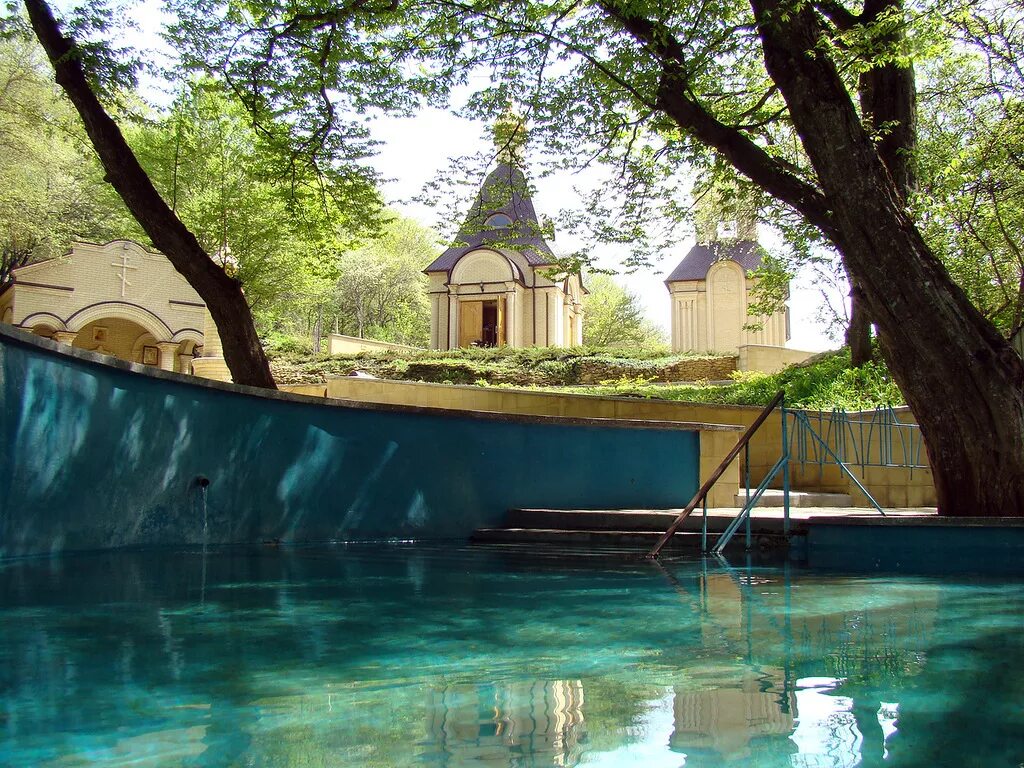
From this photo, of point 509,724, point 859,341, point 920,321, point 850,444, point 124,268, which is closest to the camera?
point 509,724

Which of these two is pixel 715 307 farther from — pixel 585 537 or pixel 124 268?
pixel 585 537

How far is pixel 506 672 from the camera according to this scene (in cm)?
375

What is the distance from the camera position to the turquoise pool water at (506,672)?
2709mm

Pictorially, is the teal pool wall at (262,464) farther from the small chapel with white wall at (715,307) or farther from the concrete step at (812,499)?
the small chapel with white wall at (715,307)

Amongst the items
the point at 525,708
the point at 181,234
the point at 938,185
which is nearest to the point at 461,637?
the point at 525,708

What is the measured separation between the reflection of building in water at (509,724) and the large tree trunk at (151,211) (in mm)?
8070

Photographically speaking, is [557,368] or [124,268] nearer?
[124,268]

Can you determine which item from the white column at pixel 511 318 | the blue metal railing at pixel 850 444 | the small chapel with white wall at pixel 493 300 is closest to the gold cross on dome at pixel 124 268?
the small chapel with white wall at pixel 493 300

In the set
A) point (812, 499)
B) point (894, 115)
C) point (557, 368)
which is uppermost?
point (894, 115)

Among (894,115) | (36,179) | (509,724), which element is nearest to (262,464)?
(509,724)

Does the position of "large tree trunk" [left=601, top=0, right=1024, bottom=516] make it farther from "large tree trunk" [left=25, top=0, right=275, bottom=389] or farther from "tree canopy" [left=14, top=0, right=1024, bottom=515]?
"large tree trunk" [left=25, top=0, right=275, bottom=389]

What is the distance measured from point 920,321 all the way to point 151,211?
342 inches

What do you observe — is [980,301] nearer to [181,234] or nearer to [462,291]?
[181,234]

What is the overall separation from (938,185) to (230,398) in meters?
10.3
